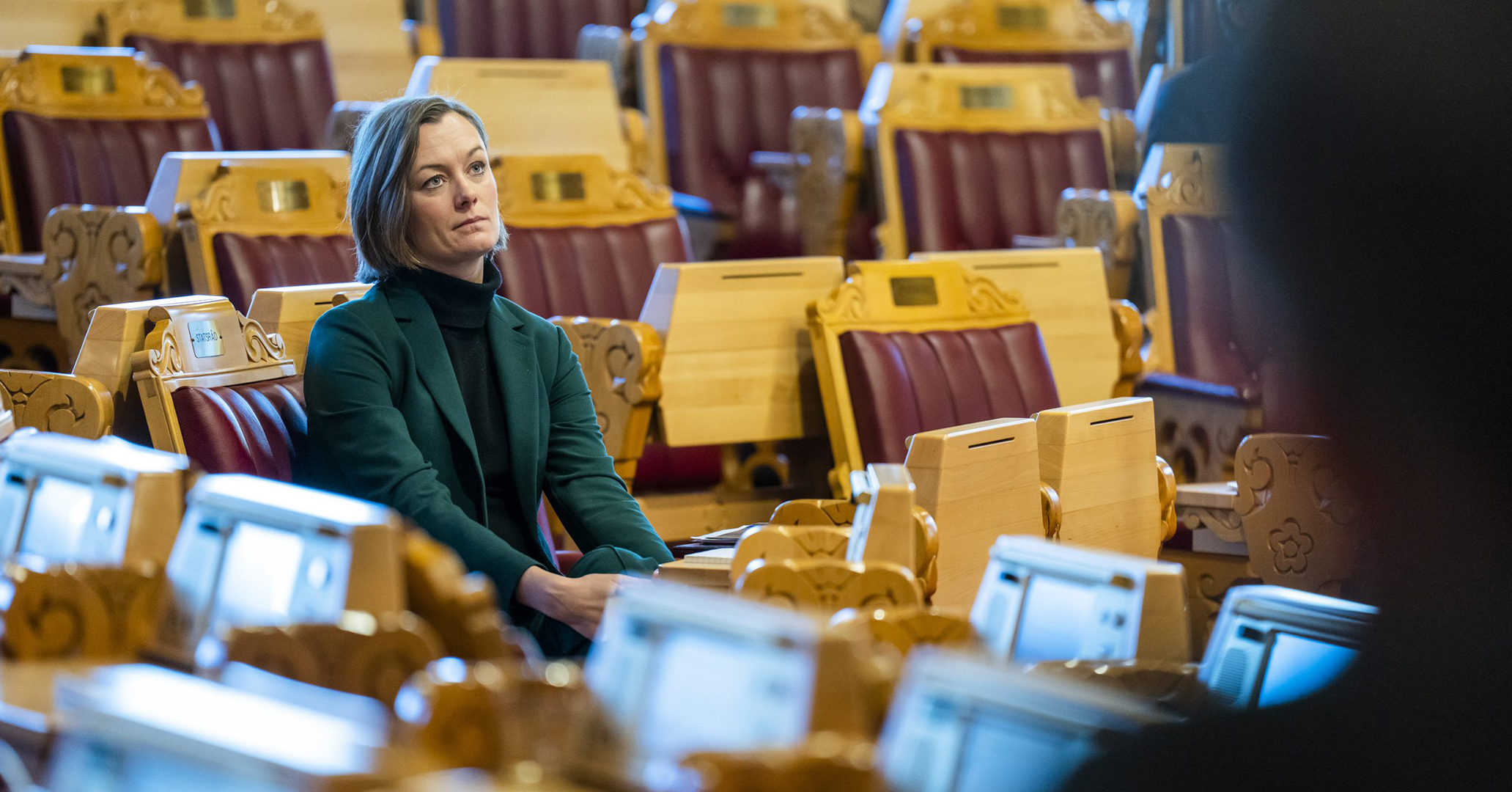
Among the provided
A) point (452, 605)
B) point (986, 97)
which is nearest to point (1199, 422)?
point (986, 97)

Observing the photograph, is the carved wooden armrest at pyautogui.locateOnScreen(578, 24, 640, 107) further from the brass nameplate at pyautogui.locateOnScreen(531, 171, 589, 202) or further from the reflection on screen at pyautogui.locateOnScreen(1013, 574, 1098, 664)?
the reflection on screen at pyautogui.locateOnScreen(1013, 574, 1098, 664)

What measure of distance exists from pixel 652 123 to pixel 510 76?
0.53 metres

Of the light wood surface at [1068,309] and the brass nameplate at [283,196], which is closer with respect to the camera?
the brass nameplate at [283,196]

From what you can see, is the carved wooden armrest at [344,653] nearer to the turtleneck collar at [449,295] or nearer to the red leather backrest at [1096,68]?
the turtleneck collar at [449,295]

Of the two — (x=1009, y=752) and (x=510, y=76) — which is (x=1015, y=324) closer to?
(x=510, y=76)

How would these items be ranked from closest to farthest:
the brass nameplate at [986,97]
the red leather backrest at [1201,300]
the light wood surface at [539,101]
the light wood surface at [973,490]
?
the light wood surface at [973,490] < the red leather backrest at [1201,300] < the light wood surface at [539,101] < the brass nameplate at [986,97]

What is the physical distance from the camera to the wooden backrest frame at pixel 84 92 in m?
2.77

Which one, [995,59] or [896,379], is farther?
[995,59]

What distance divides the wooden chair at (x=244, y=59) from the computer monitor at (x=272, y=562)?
8.52 ft

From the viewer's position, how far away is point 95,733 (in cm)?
70

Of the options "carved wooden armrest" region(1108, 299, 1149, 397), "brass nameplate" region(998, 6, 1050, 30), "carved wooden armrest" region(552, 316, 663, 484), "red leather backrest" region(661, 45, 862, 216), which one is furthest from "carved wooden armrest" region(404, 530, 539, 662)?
"brass nameplate" region(998, 6, 1050, 30)

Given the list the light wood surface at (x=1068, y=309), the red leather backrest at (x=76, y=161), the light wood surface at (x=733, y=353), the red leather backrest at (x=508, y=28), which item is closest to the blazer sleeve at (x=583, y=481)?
the light wood surface at (x=733, y=353)

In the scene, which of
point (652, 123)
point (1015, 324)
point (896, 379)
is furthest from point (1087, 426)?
point (652, 123)

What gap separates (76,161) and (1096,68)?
2501 mm
